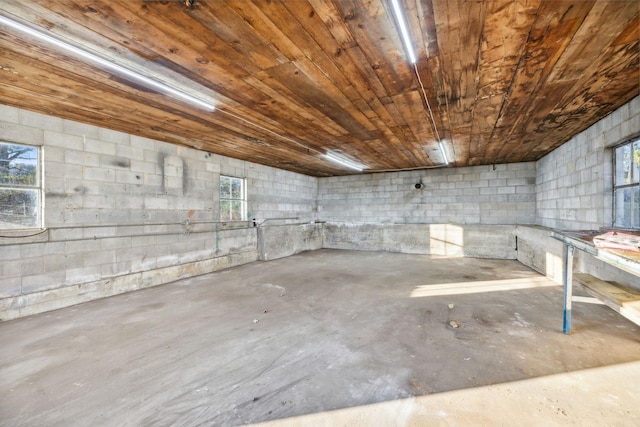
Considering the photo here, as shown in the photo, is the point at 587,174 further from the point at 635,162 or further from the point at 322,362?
the point at 322,362

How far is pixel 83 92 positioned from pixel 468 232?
8179 millimetres

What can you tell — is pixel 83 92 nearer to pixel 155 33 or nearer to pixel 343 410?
pixel 155 33

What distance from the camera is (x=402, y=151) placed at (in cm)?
571

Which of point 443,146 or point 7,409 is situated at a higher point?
point 443,146

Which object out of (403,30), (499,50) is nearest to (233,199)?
(403,30)

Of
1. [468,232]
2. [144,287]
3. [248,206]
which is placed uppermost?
[248,206]

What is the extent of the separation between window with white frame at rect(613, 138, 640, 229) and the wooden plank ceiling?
57cm

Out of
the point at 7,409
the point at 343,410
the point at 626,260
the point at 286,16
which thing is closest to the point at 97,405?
the point at 7,409

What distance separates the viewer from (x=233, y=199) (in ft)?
21.6

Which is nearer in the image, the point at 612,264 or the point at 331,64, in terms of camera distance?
the point at 612,264

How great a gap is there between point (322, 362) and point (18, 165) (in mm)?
4455

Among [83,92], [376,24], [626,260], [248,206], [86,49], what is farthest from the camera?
[248,206]

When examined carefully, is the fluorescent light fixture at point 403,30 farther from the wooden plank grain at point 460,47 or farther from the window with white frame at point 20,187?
the window with white frame at point 20,187

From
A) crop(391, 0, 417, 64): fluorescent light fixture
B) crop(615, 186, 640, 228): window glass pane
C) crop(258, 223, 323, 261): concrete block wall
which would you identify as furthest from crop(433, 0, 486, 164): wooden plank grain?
crop(258, 223, 323, 261): concrete block wall
